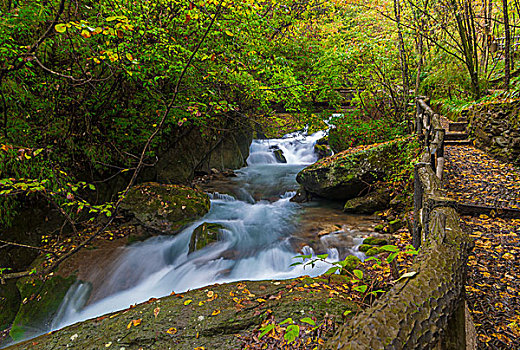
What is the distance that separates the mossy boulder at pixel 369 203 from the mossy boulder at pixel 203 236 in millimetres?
4042

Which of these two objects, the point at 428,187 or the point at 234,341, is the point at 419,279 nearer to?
the point at 234,341

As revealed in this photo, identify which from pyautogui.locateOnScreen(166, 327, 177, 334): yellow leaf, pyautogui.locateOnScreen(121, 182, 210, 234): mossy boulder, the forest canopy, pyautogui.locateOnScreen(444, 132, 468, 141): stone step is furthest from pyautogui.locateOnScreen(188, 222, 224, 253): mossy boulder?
pyautogui.locateOnScreen(444, 132, 468, 141): stone step

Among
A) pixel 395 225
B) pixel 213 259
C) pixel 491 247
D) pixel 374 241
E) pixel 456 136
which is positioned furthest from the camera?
pixel 456 136

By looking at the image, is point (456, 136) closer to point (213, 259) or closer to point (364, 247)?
point (364, 247)

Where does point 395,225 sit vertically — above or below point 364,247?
above

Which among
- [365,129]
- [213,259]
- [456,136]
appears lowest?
[213,259]

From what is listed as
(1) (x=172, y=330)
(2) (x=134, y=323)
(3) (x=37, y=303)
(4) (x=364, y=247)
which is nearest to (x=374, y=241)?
(4) (x=364, y=247)

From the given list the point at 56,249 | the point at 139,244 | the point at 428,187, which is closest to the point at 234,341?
the point at 428,187

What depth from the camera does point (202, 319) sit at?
3055 mm

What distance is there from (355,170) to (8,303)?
884 centimetres

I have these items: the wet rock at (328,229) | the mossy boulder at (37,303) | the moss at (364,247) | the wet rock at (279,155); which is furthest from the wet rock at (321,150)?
the mossy boulder at (37,303)

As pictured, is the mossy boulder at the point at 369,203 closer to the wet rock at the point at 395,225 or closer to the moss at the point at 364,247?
the wet rock at the point at 395,225

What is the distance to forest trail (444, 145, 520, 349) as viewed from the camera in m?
2.30

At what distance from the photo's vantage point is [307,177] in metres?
8.59
